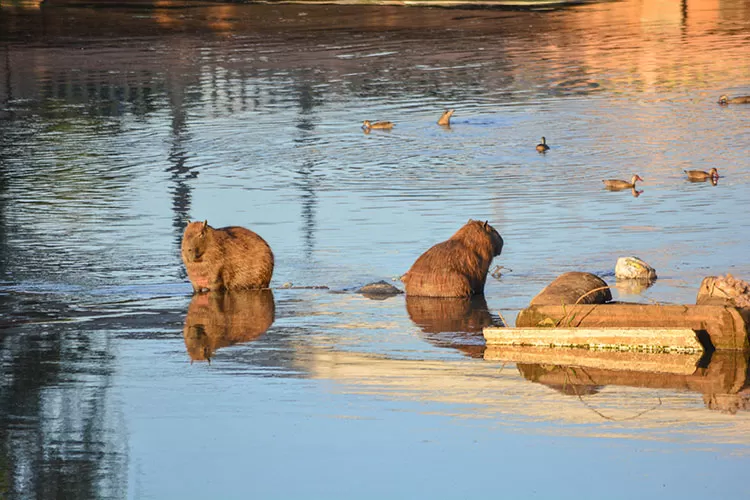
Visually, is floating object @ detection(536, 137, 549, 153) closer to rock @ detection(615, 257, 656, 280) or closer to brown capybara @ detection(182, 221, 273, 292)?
rock @ detection(615, 257, 656, 280)

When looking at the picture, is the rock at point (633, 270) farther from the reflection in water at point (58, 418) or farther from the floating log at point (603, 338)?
the reflection in water at point (58, 418)

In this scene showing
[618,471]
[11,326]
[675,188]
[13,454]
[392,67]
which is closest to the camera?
[618,471]

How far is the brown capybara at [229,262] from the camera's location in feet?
50.1

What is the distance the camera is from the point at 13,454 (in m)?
10.0

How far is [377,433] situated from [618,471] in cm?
170

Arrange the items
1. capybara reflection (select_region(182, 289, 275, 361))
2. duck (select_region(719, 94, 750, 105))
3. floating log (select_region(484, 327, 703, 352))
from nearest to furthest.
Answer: floating log (select_region(484, 327, 703, 352)) → capybara reflection (select_region(182, 289, 275, 361)) → duck (select_region(719, 94, 750, 105))

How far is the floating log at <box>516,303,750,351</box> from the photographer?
12.3m

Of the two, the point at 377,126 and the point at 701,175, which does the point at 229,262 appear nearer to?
the point at 701,175

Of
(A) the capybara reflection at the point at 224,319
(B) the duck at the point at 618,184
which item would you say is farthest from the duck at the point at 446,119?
(A) the capybara reflection at the point at 224,319

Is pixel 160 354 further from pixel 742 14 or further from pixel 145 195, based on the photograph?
pixel 742 14

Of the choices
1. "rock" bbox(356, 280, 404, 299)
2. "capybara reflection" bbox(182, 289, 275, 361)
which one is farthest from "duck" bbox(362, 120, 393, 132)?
"rock" bbox(356, 280, 404, 299)

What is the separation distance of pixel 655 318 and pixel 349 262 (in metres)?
4.90

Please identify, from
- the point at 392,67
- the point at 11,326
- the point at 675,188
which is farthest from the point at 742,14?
the point at 11,326

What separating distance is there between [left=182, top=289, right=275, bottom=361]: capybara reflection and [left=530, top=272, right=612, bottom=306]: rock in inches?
96.8
